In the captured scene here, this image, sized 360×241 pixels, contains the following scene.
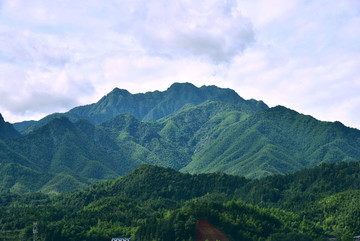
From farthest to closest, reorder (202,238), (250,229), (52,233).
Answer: (52,233) < (250,229) < (202,238)

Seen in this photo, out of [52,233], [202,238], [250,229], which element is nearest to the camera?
[202,238]

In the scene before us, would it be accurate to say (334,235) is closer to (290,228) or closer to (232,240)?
(290,228)

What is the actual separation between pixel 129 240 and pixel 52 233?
3227cm

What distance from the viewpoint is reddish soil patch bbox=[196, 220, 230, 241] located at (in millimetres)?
167125

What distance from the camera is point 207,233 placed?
169250mm

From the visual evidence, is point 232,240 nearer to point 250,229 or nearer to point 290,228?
point 250,229

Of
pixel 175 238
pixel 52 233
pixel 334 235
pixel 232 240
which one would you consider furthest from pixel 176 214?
pixel 334 235

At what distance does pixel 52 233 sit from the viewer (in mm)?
195250

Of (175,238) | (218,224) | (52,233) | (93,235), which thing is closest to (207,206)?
(218,224)

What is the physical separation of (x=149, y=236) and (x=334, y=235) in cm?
7288

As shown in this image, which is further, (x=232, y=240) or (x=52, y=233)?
(x=52, y=233)

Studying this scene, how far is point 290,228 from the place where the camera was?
19200 cm

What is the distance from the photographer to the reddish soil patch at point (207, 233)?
548ft

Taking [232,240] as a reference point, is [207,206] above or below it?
above
